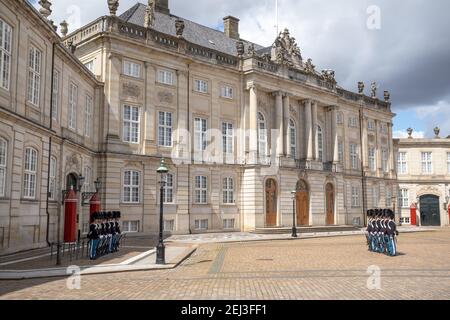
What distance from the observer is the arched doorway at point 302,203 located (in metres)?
43.4

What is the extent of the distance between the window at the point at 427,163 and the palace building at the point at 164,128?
552 inches


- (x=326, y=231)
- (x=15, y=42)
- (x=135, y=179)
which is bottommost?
(x=326, y=231)

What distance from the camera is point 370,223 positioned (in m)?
22.7

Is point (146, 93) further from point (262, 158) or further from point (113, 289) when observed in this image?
point (113, 289)

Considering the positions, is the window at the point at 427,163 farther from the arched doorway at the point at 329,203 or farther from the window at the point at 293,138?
the window at the point at 293,138

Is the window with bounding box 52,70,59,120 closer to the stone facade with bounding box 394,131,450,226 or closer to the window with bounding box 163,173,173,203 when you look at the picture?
the window with bounding box 163,173,173,203

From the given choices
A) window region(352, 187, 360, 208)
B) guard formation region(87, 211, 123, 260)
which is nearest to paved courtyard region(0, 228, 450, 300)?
guard formation region(87, 211, 123, 260)

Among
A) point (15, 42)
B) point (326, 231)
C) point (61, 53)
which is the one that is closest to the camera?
point (15, 42)

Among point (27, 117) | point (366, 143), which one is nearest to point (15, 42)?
point (27, 117)

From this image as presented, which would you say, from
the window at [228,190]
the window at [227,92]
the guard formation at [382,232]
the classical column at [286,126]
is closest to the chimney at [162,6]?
the window at [227,92]

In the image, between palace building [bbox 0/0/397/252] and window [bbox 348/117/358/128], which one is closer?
palace building [bbox 0/0/397/252]

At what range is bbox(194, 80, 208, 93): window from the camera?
36844 millimetres

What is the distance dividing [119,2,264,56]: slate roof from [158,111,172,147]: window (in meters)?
8.00

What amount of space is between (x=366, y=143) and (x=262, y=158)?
19549mm
